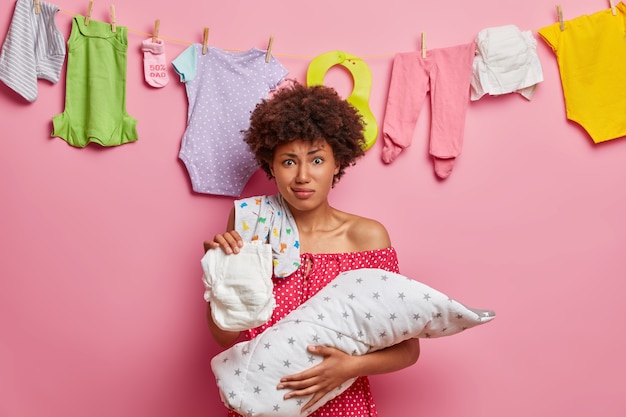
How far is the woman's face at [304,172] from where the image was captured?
1532 mm

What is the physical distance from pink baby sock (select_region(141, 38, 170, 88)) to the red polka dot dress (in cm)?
64

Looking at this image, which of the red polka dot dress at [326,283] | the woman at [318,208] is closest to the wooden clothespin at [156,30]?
the woman at [318,208]

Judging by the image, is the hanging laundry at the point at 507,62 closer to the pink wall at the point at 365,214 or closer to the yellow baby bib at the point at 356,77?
the pink wall at the point at 365,214

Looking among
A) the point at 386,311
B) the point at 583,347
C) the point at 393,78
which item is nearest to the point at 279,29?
the point at 393,78

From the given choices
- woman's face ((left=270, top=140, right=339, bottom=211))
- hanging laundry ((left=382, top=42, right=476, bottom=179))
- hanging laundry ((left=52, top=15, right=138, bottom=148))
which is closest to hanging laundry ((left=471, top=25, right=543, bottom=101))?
hanging laundry ((left=382, top=42, right=476, bottom=179))

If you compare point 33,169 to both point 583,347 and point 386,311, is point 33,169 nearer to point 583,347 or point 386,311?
point 386,311

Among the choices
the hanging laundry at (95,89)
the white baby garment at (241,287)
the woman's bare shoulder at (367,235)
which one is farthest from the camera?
the hanging laundry at (95,89)

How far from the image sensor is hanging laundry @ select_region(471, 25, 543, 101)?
1782mm

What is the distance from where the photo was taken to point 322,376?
1.31 m

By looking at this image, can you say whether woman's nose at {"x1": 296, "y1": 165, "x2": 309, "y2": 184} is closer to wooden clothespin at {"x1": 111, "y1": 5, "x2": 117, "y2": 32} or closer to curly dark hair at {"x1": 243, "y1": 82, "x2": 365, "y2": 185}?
curly dark hair at {"x1": 243, "y1": 82, "x2": 365, "y2": 185}

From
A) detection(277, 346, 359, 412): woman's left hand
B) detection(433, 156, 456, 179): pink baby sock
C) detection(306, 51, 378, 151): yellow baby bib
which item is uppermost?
detection(306, 51, 378, 151): yellow baby bib

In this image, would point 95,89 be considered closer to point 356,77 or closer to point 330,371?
point 356,77

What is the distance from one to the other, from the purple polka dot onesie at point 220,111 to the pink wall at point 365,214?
0.18ft

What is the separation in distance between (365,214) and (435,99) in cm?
37
